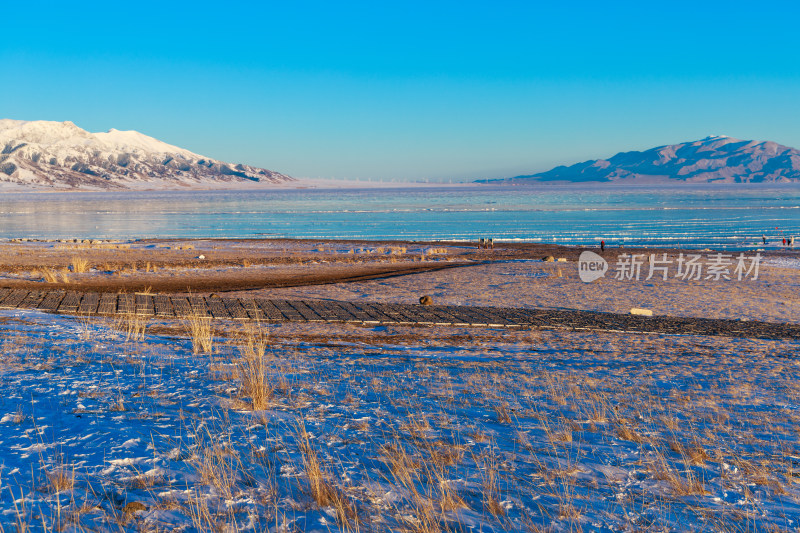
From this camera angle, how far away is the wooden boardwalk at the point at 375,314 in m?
11.7

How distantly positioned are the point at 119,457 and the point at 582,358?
6.37 meters

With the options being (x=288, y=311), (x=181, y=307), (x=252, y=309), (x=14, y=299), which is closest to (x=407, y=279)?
(x=288, y=311)

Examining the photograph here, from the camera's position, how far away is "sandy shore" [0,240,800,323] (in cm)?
1609

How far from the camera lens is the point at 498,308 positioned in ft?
45.5

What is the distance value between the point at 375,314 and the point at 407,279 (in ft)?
26.3

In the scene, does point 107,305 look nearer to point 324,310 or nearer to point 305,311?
point 305,311

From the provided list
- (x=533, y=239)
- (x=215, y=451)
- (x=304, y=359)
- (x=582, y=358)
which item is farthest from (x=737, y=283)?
(x=533, y=239)

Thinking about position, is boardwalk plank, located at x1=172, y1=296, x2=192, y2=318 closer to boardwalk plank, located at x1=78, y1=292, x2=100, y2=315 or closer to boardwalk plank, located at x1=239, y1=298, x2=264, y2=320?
boardwalk plank, located at x1=239, y1=298, x2=264, y2=320

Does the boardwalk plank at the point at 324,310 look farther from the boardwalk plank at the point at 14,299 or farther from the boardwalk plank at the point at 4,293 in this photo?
the boardwalk plank at the point at 4,293

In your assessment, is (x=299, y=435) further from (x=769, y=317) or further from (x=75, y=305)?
(x=769, y=317)

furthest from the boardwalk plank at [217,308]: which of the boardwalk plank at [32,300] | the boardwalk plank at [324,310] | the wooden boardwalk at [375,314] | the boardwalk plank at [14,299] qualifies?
the boardwalk plank at [14,299]

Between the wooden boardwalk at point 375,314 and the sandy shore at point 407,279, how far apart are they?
1905 mm

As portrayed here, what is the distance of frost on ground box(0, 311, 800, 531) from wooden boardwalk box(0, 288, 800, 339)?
3176mm

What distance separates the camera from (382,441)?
187 inches
